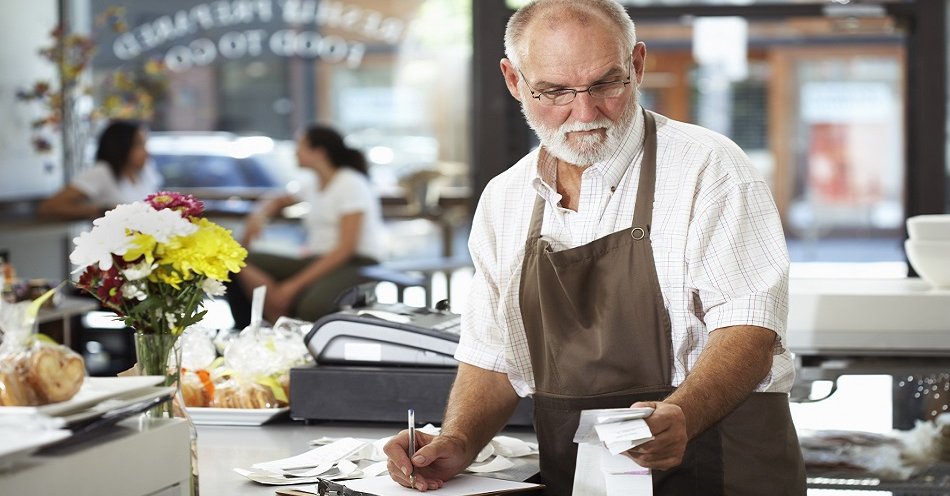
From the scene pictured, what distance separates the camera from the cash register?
7.61 ft

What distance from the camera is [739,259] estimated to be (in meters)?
1.84

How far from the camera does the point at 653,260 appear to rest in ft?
6.23

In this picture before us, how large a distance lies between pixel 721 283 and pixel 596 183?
0.90 feet

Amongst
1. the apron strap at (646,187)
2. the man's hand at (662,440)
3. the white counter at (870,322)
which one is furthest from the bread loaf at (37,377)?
the white counter at (870,322)

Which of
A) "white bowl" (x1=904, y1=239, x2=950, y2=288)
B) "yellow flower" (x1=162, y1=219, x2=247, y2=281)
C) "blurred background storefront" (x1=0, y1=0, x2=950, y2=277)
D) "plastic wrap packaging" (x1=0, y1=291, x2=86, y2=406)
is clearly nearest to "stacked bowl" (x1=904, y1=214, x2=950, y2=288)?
"white bowl" (x1=904, y1=239, x2=950, y2=288)

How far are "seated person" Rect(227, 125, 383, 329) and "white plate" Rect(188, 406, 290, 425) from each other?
11.8 feet

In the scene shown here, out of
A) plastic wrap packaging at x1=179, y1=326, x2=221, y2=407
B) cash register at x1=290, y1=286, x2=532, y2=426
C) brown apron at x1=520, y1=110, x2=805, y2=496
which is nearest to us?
brown apron at x1=520, y1=110, x2=805, y2=496

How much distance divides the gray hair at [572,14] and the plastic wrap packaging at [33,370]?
35.5 inches

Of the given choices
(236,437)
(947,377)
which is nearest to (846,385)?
(947,377)

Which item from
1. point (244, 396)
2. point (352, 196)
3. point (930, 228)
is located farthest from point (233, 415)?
point (352, 196)

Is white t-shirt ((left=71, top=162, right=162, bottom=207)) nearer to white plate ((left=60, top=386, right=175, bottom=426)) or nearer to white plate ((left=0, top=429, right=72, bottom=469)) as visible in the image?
white plate ((left=60, top=386, right=175, bottom=426))

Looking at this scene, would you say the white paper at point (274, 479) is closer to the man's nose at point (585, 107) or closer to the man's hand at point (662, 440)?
the man's hand at point (662, 440)

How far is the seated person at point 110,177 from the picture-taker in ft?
22.1

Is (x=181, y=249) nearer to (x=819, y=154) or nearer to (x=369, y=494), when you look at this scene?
(x=369, y=494)
